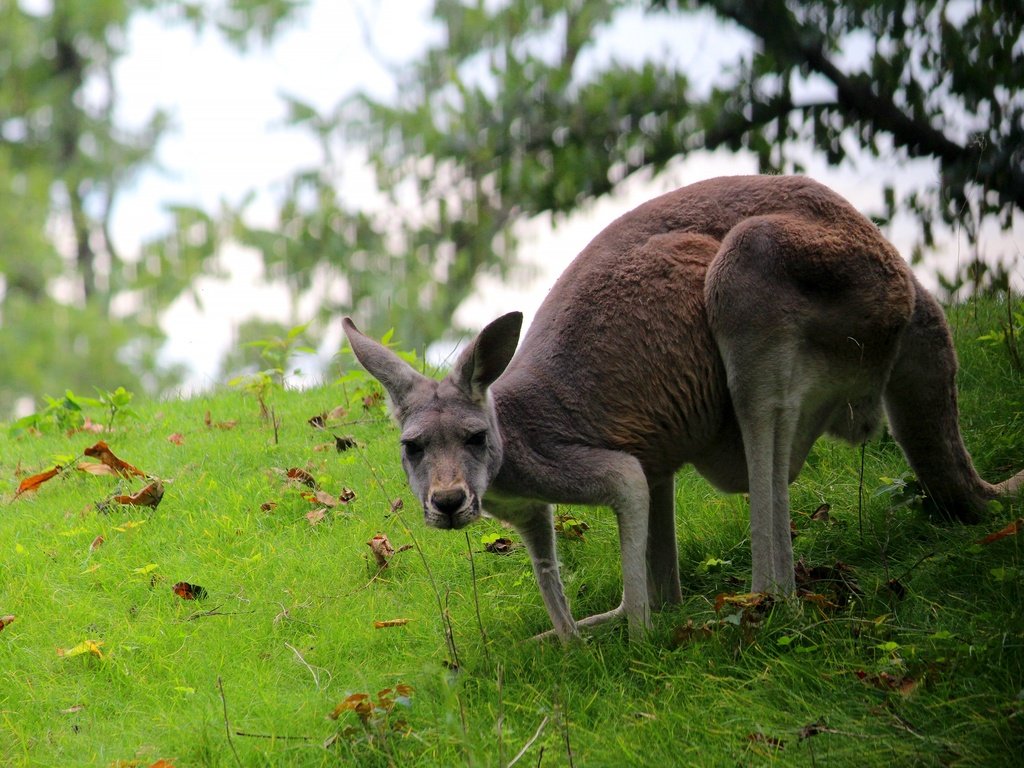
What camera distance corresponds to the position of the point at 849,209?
4.50 m

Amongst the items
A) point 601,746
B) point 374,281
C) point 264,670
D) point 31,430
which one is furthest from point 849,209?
point 31,430

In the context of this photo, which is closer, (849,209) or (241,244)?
(241,244)

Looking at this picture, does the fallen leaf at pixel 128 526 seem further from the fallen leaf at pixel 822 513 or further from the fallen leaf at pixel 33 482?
the fallen leaf at pixel 822 513

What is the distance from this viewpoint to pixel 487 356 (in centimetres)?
410

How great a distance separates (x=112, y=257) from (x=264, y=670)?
1578 cm

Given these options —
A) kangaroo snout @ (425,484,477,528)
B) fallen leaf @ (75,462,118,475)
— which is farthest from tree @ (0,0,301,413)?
kangaroo snout @ (425,484,477,528)

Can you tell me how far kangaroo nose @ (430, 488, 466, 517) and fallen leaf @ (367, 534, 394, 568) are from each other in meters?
1.35

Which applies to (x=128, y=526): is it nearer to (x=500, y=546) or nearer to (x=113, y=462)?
(x=113, y=462)

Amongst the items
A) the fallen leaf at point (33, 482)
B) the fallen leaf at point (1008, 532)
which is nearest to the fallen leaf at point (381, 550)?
the fallen leaf at point (33, 482)

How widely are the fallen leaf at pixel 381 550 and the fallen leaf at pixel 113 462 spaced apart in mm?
1828

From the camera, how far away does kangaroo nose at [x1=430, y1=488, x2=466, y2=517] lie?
12.4 ft

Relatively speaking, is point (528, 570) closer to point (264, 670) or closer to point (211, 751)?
point (264, 670)

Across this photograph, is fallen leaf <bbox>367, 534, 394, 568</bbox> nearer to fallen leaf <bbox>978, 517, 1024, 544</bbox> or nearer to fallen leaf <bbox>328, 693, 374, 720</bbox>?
fallen leaf <bbox>328, 693, 374, 720</bbox>

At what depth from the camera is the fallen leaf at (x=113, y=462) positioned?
249 inches
